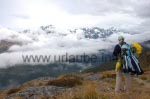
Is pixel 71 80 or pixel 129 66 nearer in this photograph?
pixel 129 66

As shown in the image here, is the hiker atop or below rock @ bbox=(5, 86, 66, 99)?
atop

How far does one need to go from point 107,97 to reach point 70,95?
115 centimetres

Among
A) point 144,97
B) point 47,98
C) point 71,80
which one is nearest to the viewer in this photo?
point 144,97

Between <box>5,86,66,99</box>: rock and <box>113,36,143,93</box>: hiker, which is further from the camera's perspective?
<box>113,36,143,93</box>: hiker

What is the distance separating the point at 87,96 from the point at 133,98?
1.35 metres

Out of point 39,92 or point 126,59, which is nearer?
point 126,59

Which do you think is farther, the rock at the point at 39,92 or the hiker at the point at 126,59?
the hiker at the point at 126,59

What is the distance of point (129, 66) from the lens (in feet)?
51.0

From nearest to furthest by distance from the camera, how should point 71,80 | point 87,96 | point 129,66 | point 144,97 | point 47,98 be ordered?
point 144,97 < point 87,96 < point 47,98 < point 129,66 < point 71,80

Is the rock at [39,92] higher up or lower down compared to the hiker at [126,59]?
lower down

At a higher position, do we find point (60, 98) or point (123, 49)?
point (123, 49)

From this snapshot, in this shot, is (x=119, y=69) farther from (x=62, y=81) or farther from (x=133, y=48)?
(x=62, y=81)

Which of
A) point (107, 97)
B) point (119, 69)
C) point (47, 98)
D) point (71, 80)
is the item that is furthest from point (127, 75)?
point (71, 80)

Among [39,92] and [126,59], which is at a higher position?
[126,59]
